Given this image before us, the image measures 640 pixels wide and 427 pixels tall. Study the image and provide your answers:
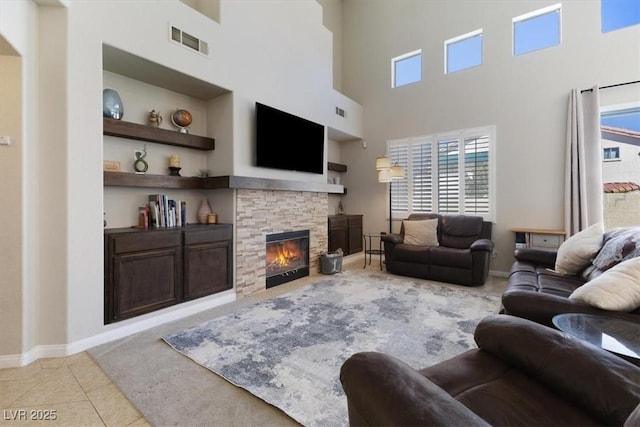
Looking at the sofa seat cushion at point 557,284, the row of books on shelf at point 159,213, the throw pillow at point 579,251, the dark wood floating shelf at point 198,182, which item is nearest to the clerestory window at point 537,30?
the throw pillow at point 579,251

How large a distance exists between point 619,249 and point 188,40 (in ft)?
14.3

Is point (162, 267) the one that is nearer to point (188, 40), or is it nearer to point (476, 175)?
point (188, 40)

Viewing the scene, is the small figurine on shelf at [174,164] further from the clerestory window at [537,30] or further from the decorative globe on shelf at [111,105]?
the clerestory window at [537,30]

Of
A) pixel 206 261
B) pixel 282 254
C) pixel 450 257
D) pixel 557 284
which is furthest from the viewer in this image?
pixel 282 254

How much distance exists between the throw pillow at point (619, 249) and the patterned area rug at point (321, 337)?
1079mm

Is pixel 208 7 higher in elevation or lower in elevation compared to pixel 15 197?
higher

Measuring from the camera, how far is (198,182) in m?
3.63

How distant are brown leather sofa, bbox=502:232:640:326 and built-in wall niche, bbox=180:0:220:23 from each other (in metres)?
4.09

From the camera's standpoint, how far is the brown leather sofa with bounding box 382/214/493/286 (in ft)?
13.3

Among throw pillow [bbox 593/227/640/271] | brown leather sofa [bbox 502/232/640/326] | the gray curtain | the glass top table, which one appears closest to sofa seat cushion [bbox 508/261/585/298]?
brown leather sofa [bbox 502/232/640/326]

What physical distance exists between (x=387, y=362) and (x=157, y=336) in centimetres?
239

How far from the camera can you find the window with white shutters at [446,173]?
4.89 meters

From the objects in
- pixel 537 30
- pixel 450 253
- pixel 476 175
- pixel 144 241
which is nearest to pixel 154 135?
pixel 144 241

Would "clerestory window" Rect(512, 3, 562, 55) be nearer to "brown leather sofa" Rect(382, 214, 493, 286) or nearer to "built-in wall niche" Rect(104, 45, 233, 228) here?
"brown leather sofa" Rect(382, 214, 493, 286)
